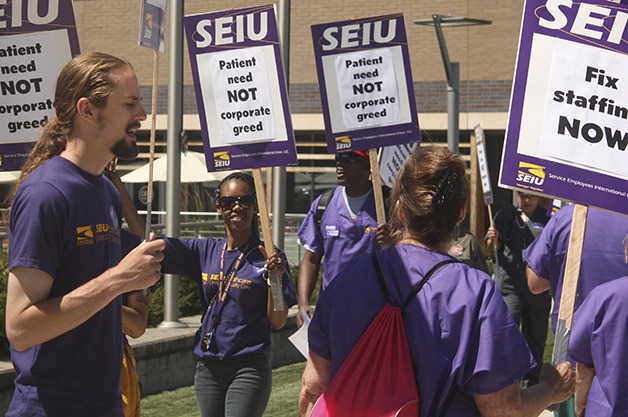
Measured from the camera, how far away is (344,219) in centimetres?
885

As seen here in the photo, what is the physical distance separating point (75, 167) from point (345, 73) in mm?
5936

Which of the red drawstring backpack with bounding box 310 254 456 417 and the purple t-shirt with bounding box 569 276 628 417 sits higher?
the red drawstring backpack with bounding box 310 254 456 417

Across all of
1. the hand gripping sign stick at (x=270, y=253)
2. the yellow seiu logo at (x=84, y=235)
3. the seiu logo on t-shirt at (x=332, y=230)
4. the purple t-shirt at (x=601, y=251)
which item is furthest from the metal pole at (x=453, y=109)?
the yellow seiu logo at (x=84, y=235)

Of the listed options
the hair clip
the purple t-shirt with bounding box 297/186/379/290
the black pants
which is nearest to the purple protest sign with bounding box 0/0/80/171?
the purple t-shirt with bounding box 297/186/379/290

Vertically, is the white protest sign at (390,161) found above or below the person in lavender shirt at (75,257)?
below

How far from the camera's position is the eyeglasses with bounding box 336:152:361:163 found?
9.12 meters

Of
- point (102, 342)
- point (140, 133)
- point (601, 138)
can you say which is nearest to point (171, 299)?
point (601, 138)

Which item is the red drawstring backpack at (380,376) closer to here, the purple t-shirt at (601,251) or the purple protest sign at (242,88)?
the purple t-shirt at (601,251)

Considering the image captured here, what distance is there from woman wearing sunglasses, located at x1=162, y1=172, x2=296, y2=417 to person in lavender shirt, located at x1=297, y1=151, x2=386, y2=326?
1.66 metres

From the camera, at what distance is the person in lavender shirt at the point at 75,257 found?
3686 mm

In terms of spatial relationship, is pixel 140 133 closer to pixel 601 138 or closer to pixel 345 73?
pixel 345 73

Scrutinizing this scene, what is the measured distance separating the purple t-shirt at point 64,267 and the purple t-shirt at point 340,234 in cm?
474

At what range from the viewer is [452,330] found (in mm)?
3801

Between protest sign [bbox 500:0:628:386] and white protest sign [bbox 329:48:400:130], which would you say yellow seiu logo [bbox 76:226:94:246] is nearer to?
protest sign [bbox 500:0:628:386]
